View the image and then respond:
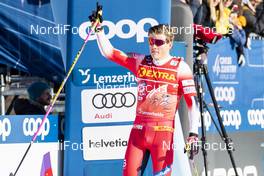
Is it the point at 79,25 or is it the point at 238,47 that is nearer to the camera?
the point at 79,25

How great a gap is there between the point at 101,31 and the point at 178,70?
33.1 inches

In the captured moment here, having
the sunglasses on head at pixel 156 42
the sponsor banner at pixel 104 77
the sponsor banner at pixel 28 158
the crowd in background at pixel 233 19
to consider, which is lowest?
the sponsor banner at pixel 28 158

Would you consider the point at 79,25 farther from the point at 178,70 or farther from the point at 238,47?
the point at 238,47

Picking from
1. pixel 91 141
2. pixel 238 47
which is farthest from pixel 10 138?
pixel 238 47

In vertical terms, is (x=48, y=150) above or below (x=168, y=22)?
below

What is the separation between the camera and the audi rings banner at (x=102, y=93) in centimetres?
794

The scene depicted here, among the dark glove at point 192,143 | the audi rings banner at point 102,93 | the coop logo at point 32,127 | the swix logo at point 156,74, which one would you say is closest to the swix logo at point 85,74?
the audi rings banner at point 102,93

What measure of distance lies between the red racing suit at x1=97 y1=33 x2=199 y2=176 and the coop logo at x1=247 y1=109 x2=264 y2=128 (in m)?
2.86

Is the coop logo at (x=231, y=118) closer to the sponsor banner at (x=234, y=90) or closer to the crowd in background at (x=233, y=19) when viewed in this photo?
the sponsor banner at (x=234, y=90)

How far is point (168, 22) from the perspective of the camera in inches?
311

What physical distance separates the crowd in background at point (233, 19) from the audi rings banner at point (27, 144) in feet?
8.68

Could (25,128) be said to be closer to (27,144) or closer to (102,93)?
(27,144)

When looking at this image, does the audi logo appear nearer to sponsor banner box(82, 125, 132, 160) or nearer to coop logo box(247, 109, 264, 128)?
sponsor banner box(82, 125, 132, 160)

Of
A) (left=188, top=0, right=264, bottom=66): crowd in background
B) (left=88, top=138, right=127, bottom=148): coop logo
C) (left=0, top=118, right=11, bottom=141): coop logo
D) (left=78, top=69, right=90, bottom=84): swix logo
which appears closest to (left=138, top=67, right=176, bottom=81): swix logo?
(left=78, top=69, right=90, bottom=84): swix logo
